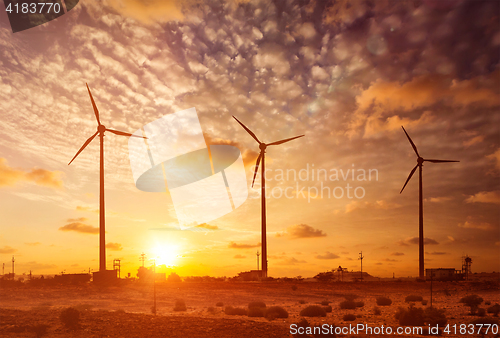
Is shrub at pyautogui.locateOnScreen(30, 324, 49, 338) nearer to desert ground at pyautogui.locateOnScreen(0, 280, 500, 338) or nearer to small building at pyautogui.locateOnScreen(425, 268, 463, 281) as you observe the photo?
desert ground at pyautogui.locateOnScreen(0, 280, 500, 338)

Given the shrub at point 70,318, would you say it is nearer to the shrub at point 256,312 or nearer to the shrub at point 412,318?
the shrub at point 256,312

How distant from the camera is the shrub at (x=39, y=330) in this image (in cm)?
3267

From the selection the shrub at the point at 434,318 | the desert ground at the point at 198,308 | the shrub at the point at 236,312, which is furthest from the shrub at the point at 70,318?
the shrub at the point at 434,318

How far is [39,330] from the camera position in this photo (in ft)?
108

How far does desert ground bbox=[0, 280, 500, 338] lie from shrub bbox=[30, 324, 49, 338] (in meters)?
0.34

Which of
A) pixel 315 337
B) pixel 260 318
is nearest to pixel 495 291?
pixel 260 318

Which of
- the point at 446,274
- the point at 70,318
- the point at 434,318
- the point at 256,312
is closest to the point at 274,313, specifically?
the point at 256,312

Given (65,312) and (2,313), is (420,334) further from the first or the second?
(2,313)

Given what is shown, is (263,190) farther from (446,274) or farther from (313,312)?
(446,274)

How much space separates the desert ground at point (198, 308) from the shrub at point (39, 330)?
1.12ft

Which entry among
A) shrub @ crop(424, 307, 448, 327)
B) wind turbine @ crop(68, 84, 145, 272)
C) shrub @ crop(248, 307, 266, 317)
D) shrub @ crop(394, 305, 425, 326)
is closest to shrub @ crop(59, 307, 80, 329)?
shrub @ crop(248, 307, 266, 317)

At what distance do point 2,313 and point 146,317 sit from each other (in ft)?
59.1

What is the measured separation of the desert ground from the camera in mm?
33812

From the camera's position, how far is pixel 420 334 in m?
33.2
